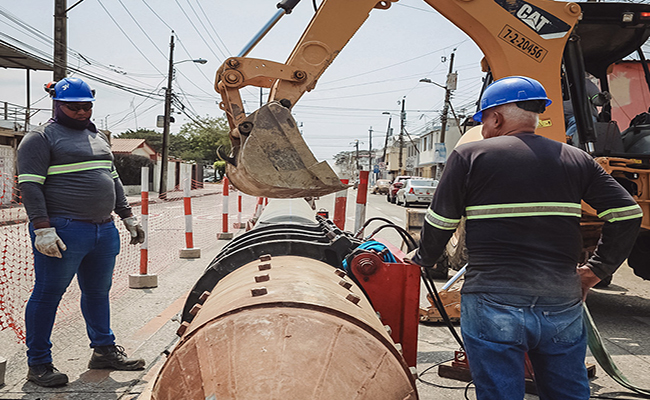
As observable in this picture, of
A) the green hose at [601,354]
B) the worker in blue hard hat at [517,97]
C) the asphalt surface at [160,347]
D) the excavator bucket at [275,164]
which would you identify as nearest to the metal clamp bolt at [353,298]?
the asphalt surface at [160,347]

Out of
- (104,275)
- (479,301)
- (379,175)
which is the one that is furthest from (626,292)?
(379,175)

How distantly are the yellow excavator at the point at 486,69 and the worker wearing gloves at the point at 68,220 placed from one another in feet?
3.38

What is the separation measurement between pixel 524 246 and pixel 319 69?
2.84 meters

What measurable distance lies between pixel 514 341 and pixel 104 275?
3.08 metres

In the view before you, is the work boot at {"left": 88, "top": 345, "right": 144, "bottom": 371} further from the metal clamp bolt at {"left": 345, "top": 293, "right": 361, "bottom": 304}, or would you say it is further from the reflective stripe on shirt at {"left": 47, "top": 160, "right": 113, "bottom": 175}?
the metal clamp bolt at {"left": 345, "top": 293, "right": 361, "bottom": 304}

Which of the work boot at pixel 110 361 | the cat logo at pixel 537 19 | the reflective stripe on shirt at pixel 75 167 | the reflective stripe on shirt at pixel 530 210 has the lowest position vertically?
the work boot at pixel 110 361

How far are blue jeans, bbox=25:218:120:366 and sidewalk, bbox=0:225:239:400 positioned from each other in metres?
0.24

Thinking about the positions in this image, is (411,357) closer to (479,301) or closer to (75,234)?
(479,301)

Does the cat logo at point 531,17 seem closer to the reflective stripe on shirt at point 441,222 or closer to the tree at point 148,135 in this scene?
the reflective stripe on shirt at point 441,222

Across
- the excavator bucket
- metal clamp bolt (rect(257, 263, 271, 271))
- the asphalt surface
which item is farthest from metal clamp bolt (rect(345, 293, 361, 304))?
the excavator bucket

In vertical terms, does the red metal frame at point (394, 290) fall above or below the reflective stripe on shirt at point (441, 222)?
below

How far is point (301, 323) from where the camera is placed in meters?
1.98

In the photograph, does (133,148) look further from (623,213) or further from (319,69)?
(623,213)

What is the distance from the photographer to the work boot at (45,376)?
12.0 feet
